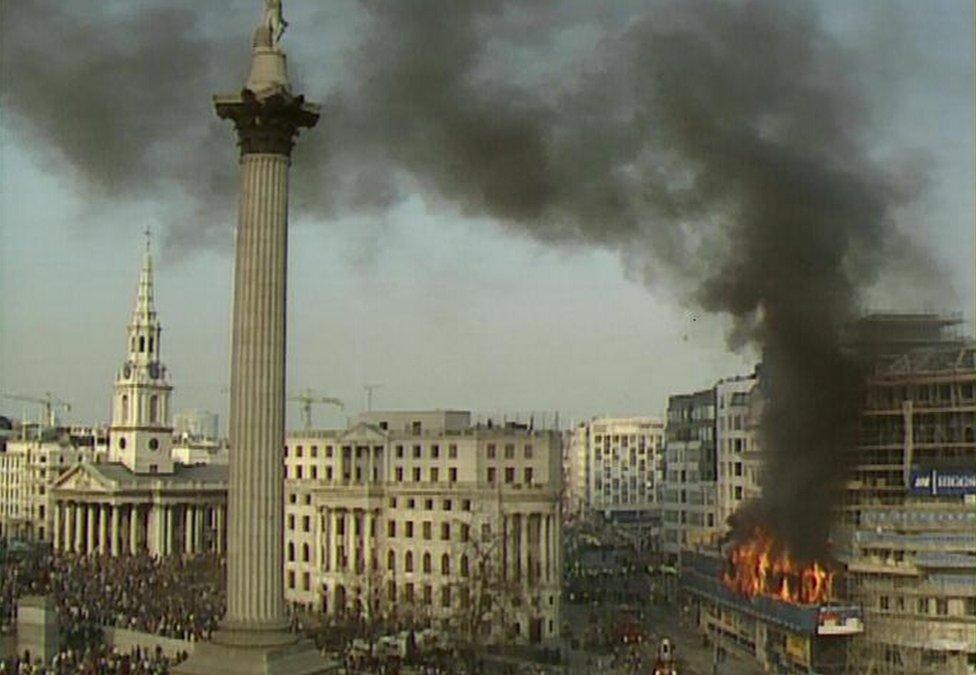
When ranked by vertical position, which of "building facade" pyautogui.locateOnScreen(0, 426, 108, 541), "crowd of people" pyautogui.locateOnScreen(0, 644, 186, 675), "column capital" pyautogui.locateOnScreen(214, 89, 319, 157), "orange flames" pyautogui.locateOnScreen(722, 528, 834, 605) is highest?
"column capital" pyautogui.locateOnScreen(214, 89, 319, 157)

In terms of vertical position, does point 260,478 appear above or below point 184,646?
above

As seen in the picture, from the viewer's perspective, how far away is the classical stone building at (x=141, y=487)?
50438 mm

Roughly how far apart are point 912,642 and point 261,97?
620 inches

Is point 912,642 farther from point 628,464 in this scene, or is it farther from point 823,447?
point 628,464

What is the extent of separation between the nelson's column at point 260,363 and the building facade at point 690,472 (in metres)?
25.7

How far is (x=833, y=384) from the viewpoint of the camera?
29.6m

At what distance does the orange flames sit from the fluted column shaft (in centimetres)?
1414

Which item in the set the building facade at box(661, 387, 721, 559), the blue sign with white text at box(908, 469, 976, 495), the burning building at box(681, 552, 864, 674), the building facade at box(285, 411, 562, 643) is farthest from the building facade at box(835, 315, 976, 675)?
the building facade at box(661, 387, 721, 559)

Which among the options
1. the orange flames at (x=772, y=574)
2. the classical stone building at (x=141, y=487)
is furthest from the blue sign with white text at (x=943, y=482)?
the classical stone building at (x=141, y=487)

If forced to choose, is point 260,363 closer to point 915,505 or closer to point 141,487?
point 915,505

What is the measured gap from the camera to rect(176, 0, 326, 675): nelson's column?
15750 millimetres

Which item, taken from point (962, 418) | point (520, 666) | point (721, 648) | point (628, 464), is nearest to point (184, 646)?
point (520, 666)

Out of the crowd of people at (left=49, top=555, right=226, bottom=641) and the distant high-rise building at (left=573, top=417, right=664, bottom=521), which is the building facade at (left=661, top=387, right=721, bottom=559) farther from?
the distant high-rise building at (left=573, top=417, right=664, bottom=521)

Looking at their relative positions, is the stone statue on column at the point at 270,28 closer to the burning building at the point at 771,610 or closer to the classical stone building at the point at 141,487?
the burning building at the point at 771,610
